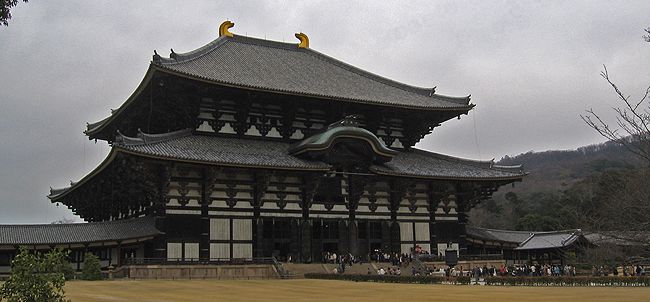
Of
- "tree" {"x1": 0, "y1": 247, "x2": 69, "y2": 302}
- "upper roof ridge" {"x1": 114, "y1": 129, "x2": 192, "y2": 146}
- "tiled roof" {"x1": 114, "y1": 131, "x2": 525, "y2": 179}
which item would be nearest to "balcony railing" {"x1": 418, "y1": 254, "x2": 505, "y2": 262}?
"tiled roof" {"x1": 114, "y1": 131, "x2": 525, "y2": 179}

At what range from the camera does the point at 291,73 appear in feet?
169

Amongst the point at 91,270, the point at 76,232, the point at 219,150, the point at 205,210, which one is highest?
Result: the point at 219,150

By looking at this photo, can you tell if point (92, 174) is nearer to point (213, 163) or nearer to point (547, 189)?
point (213, 163)

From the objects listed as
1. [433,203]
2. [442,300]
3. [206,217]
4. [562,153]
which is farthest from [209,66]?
[562,153]

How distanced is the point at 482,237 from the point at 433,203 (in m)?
7.72

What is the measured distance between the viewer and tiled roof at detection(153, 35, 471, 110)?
149 feet

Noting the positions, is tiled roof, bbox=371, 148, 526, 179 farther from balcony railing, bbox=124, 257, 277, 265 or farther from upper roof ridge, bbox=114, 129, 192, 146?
upper roof ridge, bbox=114, 129, 192, 146

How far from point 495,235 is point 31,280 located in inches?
1843

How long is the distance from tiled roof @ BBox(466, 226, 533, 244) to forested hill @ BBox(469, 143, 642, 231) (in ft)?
11.5

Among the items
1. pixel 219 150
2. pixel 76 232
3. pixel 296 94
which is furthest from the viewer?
pixel 296 94

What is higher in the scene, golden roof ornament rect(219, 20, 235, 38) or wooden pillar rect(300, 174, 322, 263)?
golden roof ornament rect(219, 20, 235, 38)

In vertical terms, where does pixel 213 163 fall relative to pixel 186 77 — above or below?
below

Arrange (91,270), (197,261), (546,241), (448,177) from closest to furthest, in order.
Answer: (91,270)
(197,261)
(448,177)
(546,241)

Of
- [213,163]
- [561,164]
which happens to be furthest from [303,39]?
[561,164]
